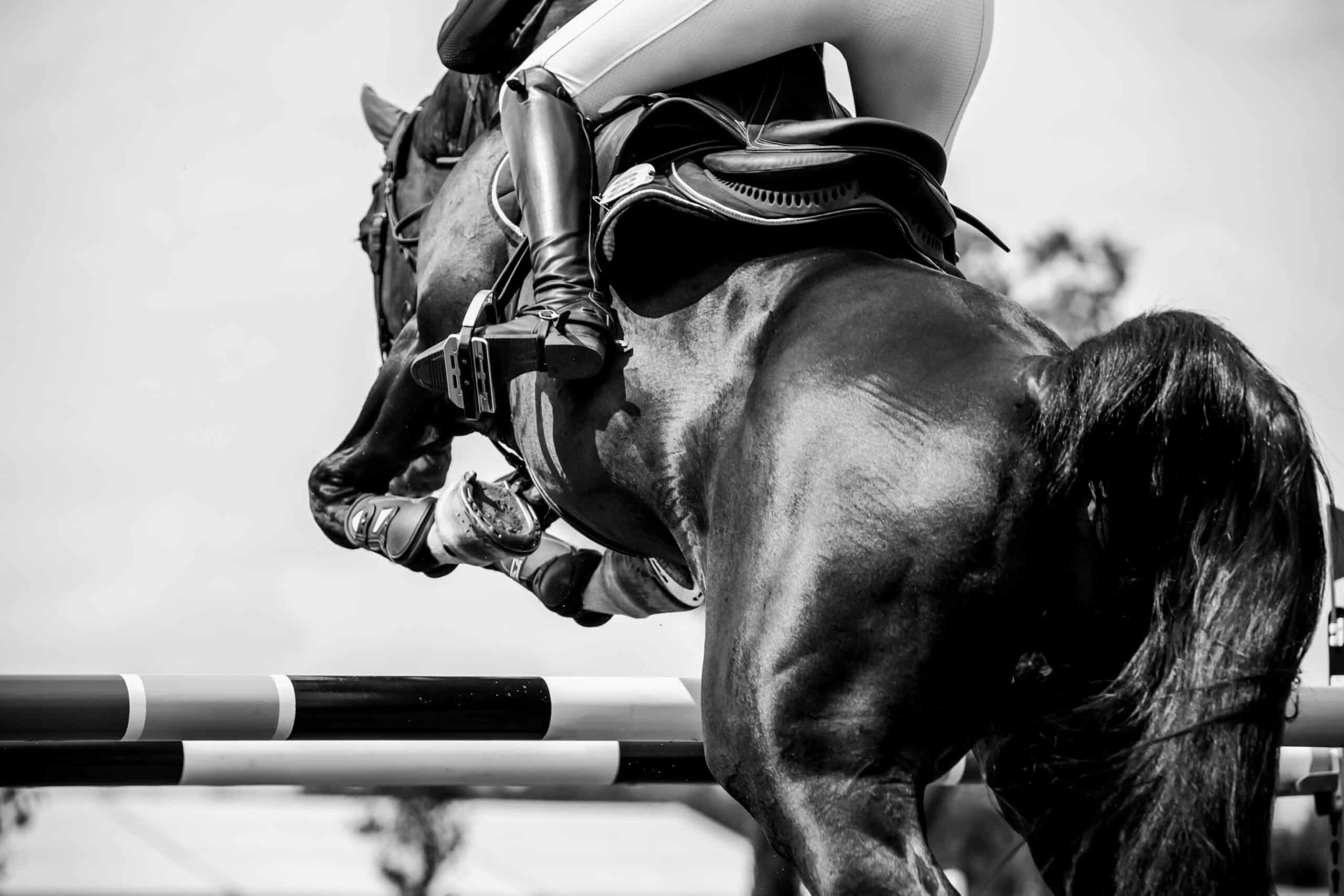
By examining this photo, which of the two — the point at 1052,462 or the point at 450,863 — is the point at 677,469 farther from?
the point at 450,863

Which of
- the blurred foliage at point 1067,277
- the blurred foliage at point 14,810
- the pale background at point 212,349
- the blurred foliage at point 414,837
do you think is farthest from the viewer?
the blurred foliage at point 1067,277

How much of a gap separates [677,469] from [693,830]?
241 centimetres

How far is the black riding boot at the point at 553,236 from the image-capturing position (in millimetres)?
2529

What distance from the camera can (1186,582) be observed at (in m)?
1.91

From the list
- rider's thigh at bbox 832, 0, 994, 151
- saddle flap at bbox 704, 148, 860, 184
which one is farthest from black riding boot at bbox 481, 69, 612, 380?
rider's thigh at bbox 832, 0, 994, 151

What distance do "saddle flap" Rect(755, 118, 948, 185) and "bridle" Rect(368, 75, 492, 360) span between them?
132 centimetres

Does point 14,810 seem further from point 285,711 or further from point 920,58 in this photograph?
point 920,58

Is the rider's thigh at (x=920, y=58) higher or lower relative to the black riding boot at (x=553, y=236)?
higher

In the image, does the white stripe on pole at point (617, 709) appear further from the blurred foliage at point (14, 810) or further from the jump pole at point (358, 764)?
the blurred foliage at point (14, 810)

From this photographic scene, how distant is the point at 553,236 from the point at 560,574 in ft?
4.47

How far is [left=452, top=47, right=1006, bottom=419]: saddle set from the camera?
101 inches

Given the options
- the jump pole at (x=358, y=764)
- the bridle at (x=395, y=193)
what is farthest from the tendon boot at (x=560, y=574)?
the bridle at (x=395, y=193)

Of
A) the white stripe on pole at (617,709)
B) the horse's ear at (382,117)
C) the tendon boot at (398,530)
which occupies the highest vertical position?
the horse's ear at (382,117)

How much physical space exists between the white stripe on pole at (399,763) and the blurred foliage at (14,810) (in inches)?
45.7
